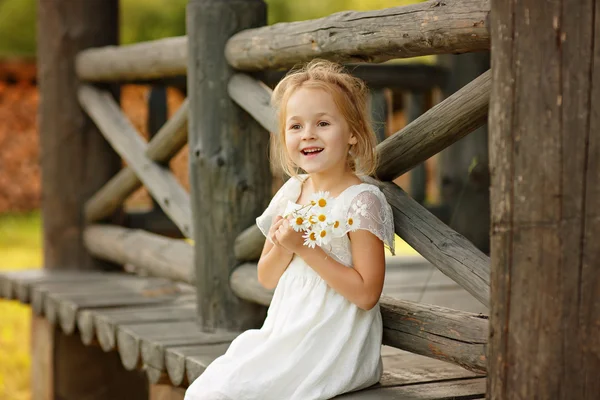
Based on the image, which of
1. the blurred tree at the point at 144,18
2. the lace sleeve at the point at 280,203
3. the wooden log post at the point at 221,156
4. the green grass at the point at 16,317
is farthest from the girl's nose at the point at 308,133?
the blurred tree at the point at 144,18

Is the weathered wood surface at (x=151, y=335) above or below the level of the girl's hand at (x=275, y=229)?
below

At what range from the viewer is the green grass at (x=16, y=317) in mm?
6062

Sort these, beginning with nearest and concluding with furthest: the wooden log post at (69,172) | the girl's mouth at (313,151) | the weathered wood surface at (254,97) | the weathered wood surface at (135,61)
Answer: the girl's mouth at (313,151) → the weathered wood surface at (254,97) → the weathered wood surface at (135,61) → the wooden log post at (69,172)

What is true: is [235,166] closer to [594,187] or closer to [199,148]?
[199,148]

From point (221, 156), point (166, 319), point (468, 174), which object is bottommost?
point (166, 319)

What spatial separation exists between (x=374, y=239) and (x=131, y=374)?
2610mm

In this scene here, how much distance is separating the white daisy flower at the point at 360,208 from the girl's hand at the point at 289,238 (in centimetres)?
15

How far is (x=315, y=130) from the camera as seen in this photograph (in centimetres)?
256

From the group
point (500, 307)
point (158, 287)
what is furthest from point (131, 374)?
point (500, 307)

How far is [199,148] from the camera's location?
3.49 metres

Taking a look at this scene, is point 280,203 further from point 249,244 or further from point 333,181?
point 249,244

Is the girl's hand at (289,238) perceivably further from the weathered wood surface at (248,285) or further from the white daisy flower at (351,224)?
the weathered wood surface at (248,285)

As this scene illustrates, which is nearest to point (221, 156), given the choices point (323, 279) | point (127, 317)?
point (127, 317)

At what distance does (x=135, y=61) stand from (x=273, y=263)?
191 centimetres
